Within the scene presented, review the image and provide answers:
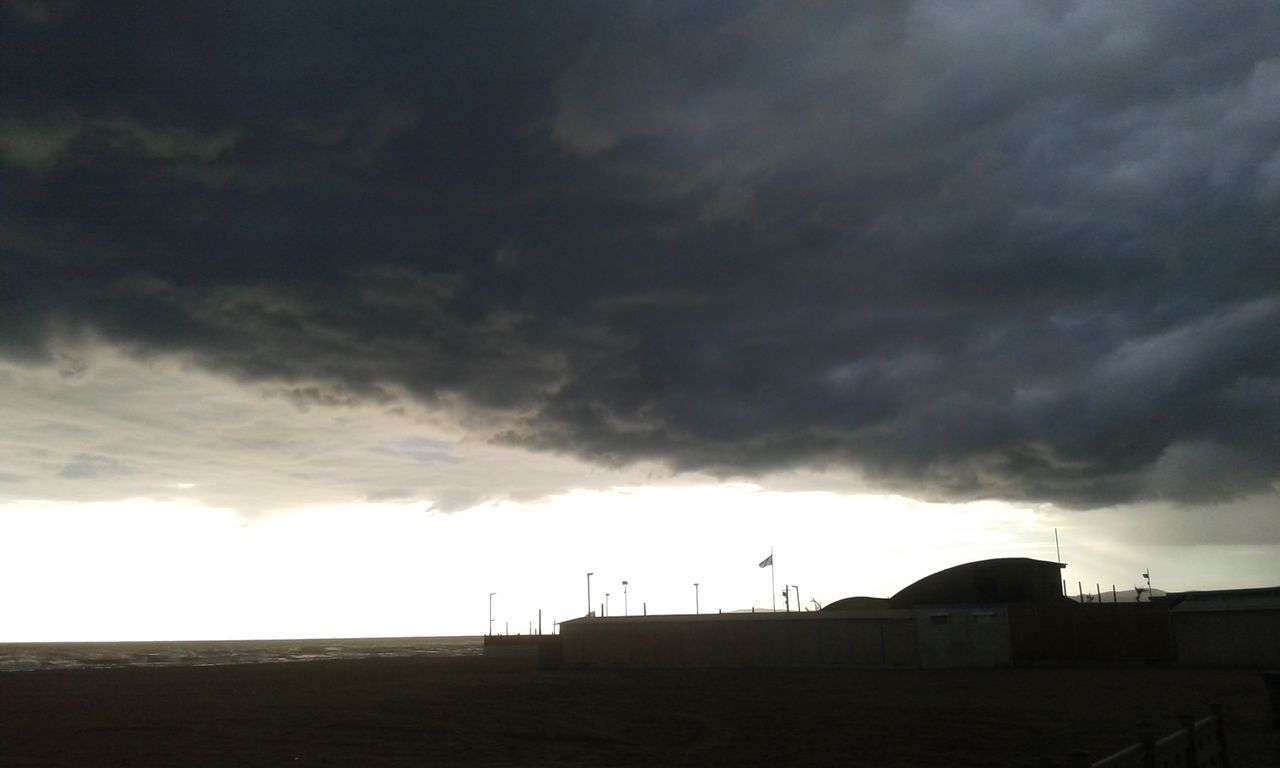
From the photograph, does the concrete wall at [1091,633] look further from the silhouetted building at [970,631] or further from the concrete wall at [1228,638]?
the concrete wall at [1228,638]

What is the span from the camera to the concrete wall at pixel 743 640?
5572 centimetres

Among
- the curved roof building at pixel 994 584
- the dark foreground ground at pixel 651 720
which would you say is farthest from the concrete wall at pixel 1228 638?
the curved roof building at pixel 994 584

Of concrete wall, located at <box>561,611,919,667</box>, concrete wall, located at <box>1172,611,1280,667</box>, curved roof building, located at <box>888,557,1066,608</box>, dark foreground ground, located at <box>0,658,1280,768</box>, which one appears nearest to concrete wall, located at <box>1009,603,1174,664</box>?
concrete wall, located at <box>1172,611,1280,667</box>

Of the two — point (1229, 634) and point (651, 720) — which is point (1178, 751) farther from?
point (1229, 634)

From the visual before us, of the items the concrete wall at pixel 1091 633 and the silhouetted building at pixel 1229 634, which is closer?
the silhouetted building at pixel 1229 634

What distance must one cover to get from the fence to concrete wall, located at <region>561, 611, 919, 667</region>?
45839 millimetres

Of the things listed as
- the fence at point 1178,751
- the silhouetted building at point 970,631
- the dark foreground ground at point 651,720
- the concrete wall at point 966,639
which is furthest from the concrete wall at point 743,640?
the fence at point 1178,751

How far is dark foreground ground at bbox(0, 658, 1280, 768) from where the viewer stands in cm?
2094

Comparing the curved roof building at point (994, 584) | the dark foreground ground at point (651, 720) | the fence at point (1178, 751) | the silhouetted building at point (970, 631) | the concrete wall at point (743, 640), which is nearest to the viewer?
the fence at point (1178, 751)

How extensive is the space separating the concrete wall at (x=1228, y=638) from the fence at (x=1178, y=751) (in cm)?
4285

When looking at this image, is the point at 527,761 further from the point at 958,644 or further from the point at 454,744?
the point at 958,644

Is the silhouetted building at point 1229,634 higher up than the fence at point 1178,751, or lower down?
lower down

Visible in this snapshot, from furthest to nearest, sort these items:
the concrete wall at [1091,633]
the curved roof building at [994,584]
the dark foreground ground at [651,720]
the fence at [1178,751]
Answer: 1. the curved roof building at [994,584]
2. the concrete wall at [1091,633]
3. the dark foreground ground at [651,720]
4. the fence at [1178,751]

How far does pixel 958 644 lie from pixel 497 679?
86.7 ft
